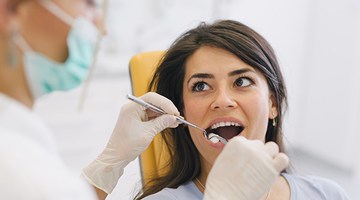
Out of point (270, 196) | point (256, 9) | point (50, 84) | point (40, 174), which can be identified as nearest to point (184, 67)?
point (270, 196)

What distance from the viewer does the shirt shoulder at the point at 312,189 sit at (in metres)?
1.56

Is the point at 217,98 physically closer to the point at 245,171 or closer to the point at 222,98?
the point at 222,98

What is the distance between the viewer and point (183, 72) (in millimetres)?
1571

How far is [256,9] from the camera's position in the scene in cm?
383

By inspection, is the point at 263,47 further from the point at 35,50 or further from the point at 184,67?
the point at 35,50

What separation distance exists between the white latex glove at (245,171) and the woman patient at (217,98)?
0.28m

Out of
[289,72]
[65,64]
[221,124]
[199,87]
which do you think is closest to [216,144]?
[221,124]

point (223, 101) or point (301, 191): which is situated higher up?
point (223, 101)

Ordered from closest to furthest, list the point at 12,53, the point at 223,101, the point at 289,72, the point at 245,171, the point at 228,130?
1. the point at 12,53
2. the point at 245,171
3. the point at 223,101
4. the point at 228,130
5. the point at 289,72

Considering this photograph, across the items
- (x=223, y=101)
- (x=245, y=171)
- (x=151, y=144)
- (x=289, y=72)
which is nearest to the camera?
(x=245, y=171)

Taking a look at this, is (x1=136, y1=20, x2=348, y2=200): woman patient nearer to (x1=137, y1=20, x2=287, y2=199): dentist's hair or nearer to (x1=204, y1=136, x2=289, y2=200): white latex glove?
(x1=137, y1=20, x2=287, y2=199): dentist's hair

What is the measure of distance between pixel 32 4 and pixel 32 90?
16 centimetres

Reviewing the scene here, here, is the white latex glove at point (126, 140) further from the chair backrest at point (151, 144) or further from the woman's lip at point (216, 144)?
the chair backrest at point (151, 144)

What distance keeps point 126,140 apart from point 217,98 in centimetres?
28
